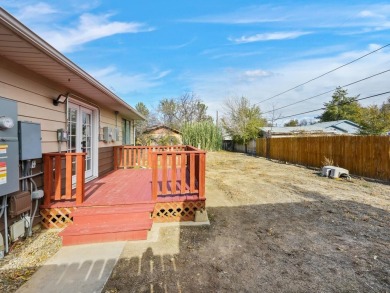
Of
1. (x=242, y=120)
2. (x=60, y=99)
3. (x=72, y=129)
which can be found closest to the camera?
(x=60, y=99)

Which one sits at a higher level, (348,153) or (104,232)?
(348,153)

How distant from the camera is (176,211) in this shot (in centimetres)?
391

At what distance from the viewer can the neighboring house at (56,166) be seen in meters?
2.62

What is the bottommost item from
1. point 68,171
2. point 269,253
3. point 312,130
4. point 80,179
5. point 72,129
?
point 269,253

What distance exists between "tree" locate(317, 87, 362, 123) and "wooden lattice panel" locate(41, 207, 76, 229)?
4037 cm

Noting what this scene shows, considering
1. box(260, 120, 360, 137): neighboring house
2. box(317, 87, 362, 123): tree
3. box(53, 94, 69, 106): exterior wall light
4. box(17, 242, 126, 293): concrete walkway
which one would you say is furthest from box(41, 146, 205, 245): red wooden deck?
box(317, 87, 362, 123): tree

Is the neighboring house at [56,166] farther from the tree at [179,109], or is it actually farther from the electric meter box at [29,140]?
the tree at [179,109]

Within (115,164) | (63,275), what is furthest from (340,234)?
(115,164)

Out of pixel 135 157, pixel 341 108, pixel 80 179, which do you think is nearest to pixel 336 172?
pixel 135 157

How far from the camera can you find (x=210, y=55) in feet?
56.4

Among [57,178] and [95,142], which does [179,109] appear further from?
[57,178]

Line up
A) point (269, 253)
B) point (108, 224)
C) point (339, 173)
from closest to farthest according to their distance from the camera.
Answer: point (269, 253)
point (108, 224)
point (339, 173)

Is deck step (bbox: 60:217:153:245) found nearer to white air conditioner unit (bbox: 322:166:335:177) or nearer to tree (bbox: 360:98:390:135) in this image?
white air conditioner unit (bbox: 322:166:335:177)

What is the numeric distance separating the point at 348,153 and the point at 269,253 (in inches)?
336
